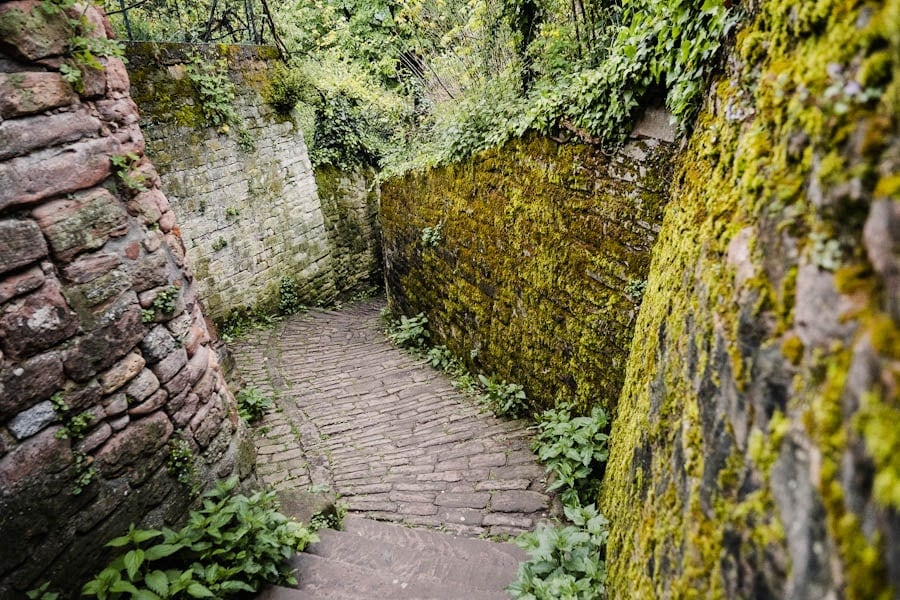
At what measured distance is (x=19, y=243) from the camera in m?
2.06

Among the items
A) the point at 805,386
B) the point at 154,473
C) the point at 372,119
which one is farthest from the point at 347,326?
the point at 805,386

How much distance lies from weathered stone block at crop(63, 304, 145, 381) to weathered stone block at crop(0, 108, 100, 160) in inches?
31.9

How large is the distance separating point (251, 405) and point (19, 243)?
355 centimetres

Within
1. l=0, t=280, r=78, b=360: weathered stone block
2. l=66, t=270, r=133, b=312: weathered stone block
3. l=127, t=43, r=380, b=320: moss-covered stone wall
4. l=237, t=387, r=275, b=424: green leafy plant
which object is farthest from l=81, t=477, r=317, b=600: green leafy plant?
l=127, t=43, r=380, b=320: moss-covered stone wall

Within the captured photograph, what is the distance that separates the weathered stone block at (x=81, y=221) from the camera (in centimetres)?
218

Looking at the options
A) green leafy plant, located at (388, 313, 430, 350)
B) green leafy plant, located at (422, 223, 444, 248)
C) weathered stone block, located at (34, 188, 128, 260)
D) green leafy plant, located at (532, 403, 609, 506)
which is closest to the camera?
weathered stone block, located at (34, 188, 128, 260)

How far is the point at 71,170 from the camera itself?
2.25m

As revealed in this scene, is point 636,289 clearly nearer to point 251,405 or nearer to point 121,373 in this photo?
point 121,373

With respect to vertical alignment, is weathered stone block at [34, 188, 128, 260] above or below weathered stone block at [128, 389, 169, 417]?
above

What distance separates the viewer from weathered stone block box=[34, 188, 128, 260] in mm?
2178

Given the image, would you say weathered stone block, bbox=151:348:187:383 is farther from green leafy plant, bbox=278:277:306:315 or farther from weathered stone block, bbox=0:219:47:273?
green leafy plant, bbox=278:277:306:315

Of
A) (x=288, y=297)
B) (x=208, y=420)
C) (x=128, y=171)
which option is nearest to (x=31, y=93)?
(x=128, y=171)

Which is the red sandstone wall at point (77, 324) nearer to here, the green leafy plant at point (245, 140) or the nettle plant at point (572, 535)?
the nettle plant at point (572, 535)

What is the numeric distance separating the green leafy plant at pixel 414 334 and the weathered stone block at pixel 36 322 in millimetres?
5058
